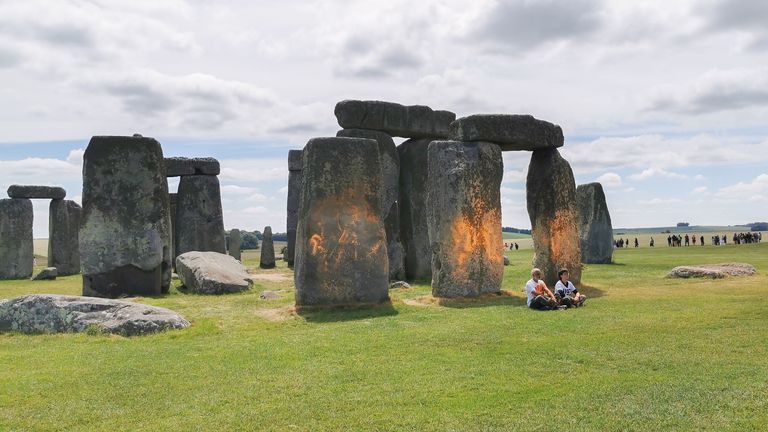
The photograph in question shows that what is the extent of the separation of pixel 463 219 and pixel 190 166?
15.7 m

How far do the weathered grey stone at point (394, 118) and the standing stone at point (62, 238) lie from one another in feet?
43.8

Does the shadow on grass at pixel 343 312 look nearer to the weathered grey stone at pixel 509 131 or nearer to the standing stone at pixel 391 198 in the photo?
the weathered grey stone at pixel 509 131

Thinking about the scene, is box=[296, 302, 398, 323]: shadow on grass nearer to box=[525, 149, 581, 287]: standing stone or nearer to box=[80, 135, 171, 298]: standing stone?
box=[525, 149, 581, 287]: standing stone

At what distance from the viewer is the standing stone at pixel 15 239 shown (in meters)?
26.3

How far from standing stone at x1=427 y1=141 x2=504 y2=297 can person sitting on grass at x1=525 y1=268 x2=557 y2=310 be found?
195 cm

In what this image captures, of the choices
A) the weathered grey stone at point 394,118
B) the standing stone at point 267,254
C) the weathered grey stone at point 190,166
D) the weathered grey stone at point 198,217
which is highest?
the weathered grey stone at point 394,118

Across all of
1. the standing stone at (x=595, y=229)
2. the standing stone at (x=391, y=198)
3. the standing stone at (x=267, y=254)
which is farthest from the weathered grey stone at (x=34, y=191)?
the standing stone at (x=595, y=229)

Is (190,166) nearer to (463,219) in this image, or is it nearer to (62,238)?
(62,238)

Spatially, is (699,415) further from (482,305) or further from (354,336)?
(482,305)

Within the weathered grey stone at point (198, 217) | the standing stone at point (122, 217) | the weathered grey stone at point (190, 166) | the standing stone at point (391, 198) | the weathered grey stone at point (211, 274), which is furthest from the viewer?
the weathered grey stone at point (190, 166)

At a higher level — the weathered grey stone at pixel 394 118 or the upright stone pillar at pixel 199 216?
the weathered grey stone at pixel 394 118

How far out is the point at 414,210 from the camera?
2180 centimetres

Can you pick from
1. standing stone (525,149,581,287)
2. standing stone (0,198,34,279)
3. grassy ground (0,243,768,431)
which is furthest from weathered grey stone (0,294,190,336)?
standing stone (0,198,34,279)

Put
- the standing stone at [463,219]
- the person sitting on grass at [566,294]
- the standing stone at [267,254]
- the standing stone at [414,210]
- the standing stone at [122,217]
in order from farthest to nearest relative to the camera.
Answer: the standing stone at [267,254]
the standing stone at [414,210]
the standing stone at [122,217]
the standing stone at [463,219]
the person sitting on grass at [566,294]
